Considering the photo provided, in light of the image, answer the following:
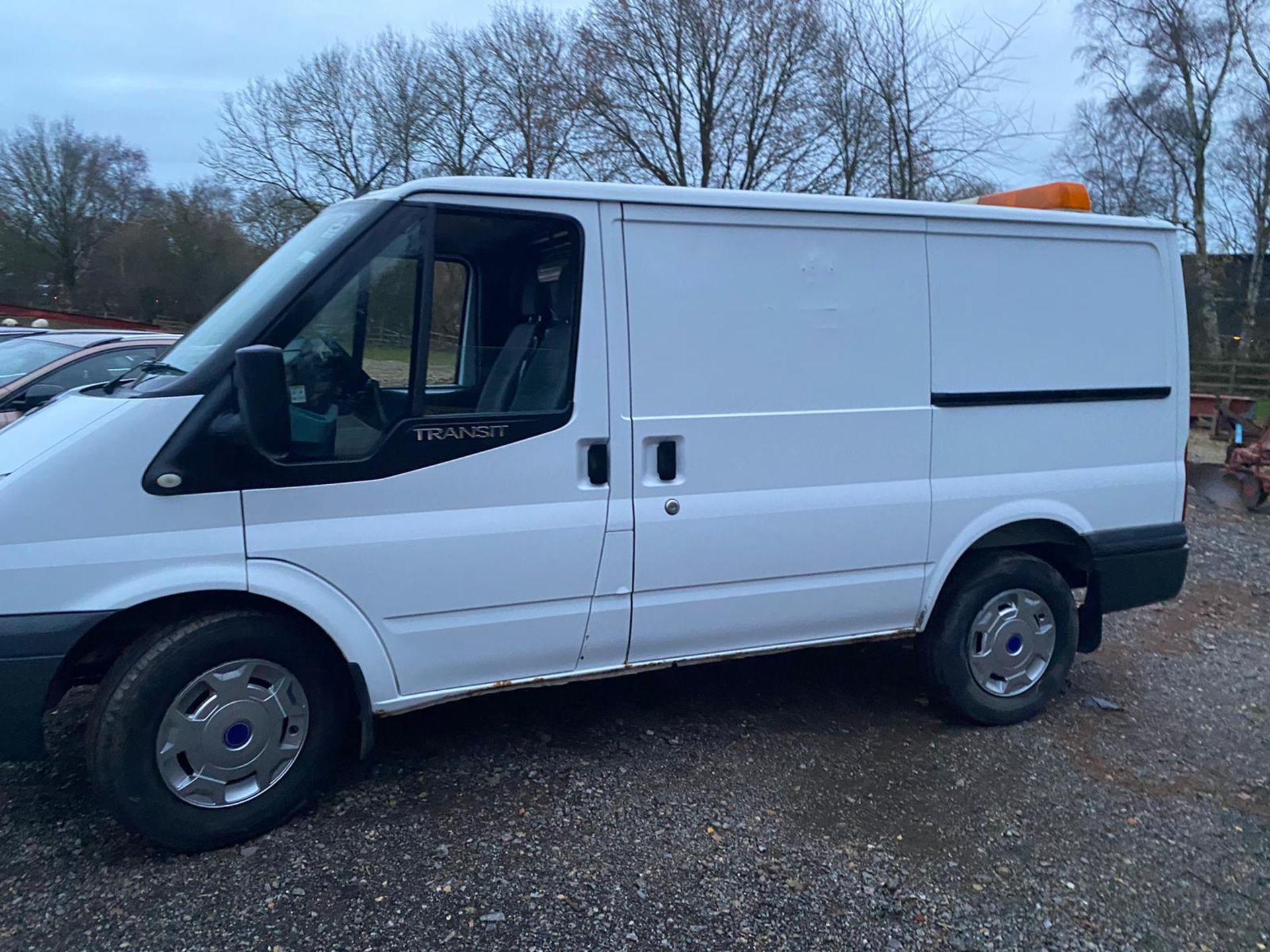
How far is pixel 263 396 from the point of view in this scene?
316cm

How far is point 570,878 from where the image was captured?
3.38m

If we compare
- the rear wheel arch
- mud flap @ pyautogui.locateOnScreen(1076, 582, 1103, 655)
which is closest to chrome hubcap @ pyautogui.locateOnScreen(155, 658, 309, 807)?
the rear wheel arch

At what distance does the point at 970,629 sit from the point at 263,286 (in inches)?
132

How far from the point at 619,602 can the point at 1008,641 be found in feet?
6.60

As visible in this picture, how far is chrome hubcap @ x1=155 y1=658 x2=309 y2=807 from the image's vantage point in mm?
3340

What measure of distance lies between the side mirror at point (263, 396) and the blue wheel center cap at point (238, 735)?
93 cm

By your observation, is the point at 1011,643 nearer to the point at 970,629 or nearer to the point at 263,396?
the point at 970,629

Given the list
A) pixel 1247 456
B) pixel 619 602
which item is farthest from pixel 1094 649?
pixel 1247 456

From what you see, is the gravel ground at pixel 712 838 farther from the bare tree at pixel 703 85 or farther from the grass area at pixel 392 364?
the bare tree at pixel 703 85

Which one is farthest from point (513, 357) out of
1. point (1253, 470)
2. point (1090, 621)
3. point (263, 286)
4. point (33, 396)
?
point (1253, 470)

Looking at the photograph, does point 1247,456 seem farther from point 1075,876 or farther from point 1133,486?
point 1075,876

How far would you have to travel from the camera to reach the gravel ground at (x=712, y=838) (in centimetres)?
314

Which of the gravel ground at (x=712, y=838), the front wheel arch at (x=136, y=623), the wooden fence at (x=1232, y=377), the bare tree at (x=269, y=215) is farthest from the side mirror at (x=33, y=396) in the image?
the wooden fence at (x=1232, y=377)

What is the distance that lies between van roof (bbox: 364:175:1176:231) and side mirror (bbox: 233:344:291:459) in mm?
796
